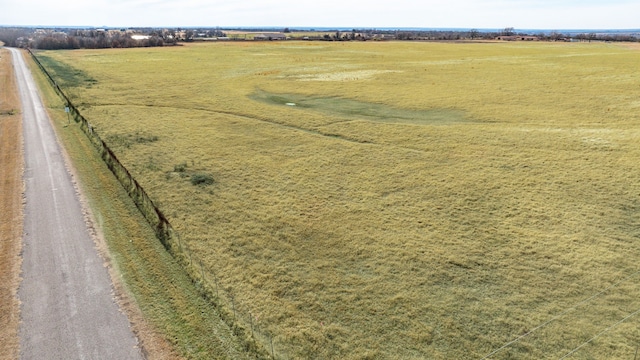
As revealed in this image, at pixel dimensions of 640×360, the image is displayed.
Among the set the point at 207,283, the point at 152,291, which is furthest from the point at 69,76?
the point at 207,283

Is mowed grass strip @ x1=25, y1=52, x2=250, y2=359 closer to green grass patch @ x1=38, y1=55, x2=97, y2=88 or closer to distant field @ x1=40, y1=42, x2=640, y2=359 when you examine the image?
distant field @ x1=40, y1=42, x2=640, y2=359

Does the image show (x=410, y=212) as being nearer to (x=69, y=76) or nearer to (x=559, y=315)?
(x=559, y=315)

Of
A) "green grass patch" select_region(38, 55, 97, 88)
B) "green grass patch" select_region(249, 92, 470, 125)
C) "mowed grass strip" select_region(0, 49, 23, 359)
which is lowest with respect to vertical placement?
"mowed grass strip" select_region(0, 49, 23, 359)

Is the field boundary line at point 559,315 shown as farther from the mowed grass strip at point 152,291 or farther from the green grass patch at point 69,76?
the green grass patch at point 69,76

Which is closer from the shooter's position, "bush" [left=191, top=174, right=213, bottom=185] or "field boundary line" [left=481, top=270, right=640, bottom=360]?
"field boundary line" [left=481, top=270, right=640, bottom=360]

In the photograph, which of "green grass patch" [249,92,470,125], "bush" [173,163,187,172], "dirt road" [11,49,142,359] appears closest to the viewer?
"dirt road" [11,49,142,359]

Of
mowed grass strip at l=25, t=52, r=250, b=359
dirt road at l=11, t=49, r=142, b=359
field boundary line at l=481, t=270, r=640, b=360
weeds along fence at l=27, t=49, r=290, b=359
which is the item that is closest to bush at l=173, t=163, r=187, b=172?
weeds along fence at l=27, t=49, r=290, b=359

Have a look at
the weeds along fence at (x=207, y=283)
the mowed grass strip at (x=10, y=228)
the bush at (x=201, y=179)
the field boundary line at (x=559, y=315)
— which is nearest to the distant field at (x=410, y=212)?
the field boundary line at (x=559, y=315)

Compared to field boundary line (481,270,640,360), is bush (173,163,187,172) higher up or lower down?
higher up

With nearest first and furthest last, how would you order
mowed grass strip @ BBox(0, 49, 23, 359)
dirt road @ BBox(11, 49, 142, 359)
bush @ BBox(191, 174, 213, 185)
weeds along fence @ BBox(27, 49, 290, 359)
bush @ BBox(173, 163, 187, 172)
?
dirt road @ BBox(11, 49, 142, 359), weeds along fence @ BBox(27, 49, 290, 359), mowed grass strip @ BBox(0, 49, 23, 359), bush @ BBox(191, 174, 213, 185), bush @ BBox(173, 163, 187, 172)
